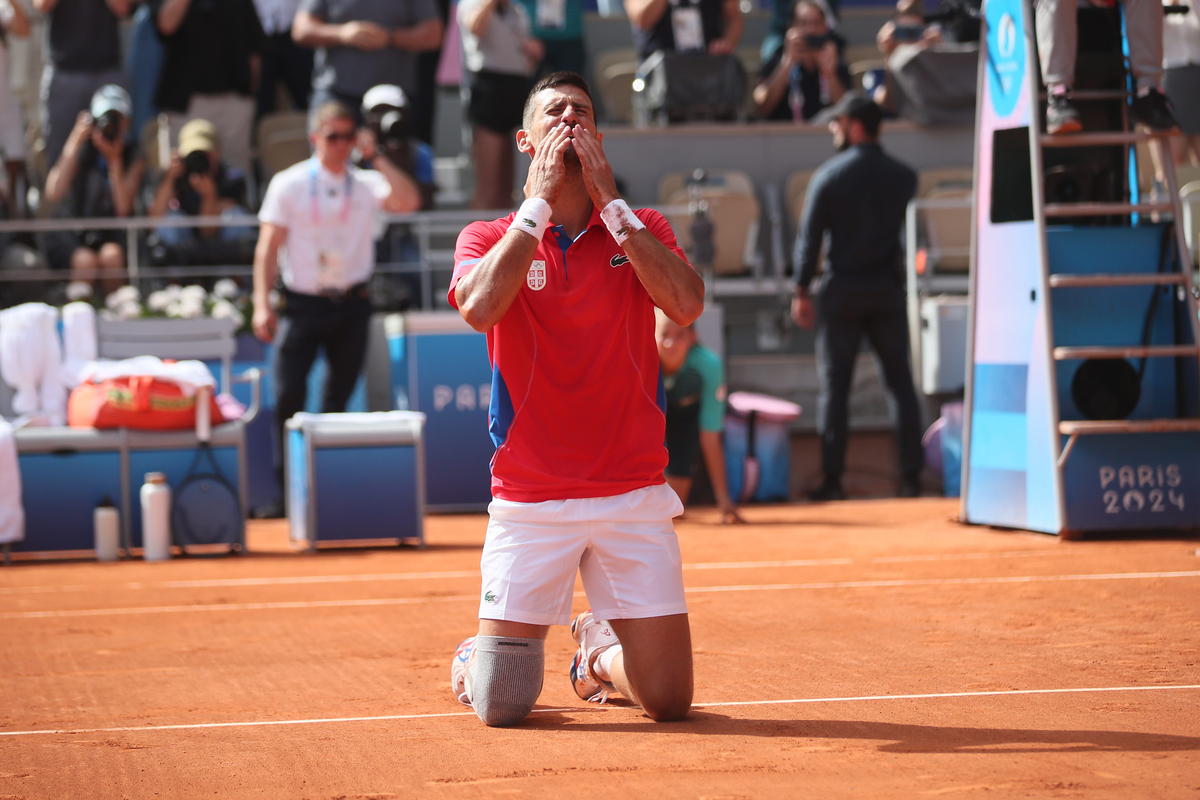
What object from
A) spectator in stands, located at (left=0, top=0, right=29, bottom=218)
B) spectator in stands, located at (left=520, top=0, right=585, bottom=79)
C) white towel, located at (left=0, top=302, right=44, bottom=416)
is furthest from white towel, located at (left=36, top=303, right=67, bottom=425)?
spectator in stands, located at (left=520, top=0, right=585, bottom=79)

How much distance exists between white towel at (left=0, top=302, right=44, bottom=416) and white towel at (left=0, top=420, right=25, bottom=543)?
782 mm

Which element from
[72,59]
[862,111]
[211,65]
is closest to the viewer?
[862,111]

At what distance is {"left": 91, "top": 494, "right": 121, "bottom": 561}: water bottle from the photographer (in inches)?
320

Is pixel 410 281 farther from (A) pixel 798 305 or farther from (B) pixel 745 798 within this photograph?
(B) pixel 745 798

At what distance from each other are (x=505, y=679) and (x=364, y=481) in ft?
15.8

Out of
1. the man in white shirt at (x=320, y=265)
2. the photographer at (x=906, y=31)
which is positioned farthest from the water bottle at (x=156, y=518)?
the photographer at (x=906, y=31)

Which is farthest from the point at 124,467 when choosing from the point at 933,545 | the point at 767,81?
the point at 767,81

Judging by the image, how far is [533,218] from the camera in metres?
3.72

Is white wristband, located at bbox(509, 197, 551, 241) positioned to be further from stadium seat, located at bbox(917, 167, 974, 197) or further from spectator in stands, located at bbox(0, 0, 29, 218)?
spectator in stands, located at bbox(0, 0, 29, 218)

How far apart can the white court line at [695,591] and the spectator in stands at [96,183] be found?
5841 mm

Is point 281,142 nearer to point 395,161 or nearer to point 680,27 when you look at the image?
point 395,161

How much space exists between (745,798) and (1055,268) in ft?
17.6

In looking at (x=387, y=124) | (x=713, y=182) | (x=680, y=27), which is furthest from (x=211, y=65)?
(x=713, y=182)

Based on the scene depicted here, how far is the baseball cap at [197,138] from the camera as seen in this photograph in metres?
11.9
